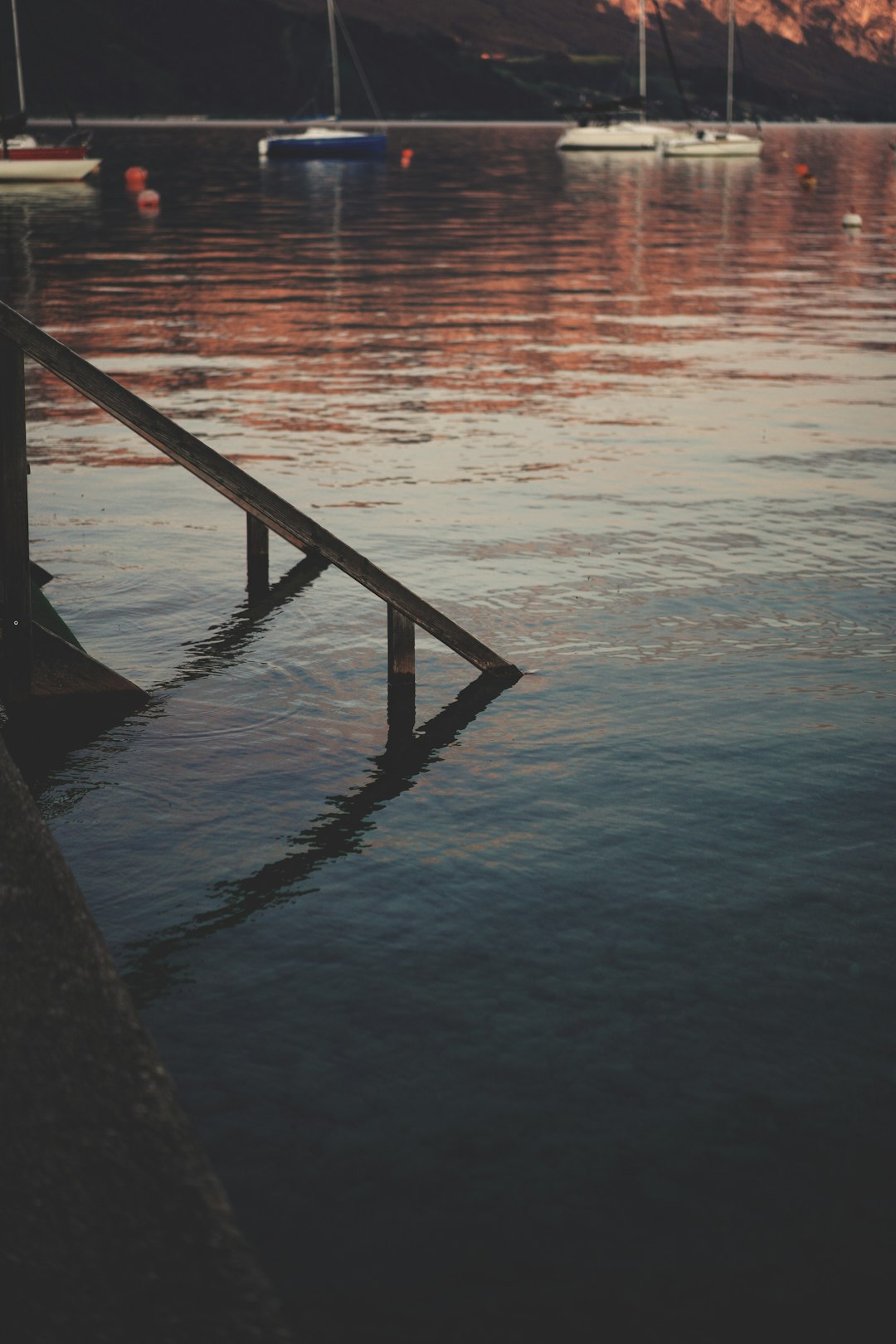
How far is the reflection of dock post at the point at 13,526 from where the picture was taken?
8539mm

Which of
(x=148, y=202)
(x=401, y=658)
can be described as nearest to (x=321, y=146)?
(x=148, y=202)

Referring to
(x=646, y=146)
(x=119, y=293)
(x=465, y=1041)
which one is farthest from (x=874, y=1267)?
(x=646, y=146)

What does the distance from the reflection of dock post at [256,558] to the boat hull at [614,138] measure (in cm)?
12689

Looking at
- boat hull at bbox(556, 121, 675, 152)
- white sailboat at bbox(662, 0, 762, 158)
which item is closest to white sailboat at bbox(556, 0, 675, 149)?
boat hull at bbox(556, 121, 675, 152)

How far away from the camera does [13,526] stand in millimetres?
8703

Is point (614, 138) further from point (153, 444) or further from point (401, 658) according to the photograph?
point (153, 444)

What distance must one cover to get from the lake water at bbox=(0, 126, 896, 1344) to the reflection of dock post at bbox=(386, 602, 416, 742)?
0.16m

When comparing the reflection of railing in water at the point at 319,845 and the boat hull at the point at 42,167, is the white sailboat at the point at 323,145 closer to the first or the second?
the boat hull at the point at 42,167

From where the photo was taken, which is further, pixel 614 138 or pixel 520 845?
pixel 614 138

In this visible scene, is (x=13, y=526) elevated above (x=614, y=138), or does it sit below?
below

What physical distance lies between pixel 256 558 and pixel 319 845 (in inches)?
174

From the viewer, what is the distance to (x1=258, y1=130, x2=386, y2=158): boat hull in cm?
11819

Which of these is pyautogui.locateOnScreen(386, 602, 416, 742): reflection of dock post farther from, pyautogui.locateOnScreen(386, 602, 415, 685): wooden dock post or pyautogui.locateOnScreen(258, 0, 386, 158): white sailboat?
pyautogui.locateOnScreen(258, 0, 386, 158): white sailboat

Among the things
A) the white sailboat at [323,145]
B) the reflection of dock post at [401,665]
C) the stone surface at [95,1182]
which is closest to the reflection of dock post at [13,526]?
the reflection of dock post at [401,665]
